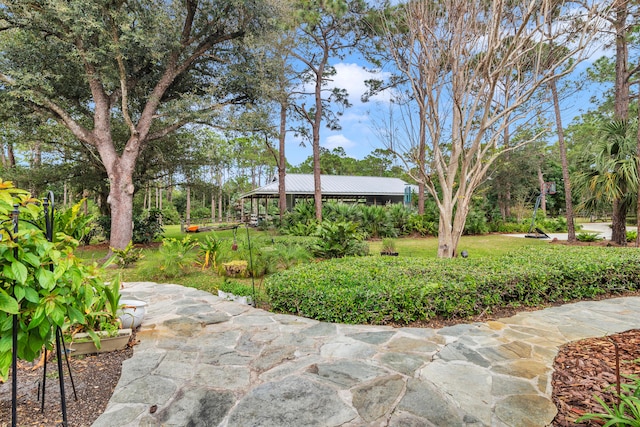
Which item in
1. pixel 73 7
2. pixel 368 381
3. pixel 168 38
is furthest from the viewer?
pixel 168 38

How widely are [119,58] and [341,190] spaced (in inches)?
581

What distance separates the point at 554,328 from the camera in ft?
10.3

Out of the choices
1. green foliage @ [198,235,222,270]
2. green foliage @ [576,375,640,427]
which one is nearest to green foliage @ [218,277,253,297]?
green foliage @ [198,235,222,270]

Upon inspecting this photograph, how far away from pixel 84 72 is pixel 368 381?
11.1m

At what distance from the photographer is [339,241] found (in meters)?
7.08

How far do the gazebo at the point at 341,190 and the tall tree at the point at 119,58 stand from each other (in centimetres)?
956

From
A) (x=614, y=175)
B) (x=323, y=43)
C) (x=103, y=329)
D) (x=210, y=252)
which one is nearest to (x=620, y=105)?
(x=614, y=175)

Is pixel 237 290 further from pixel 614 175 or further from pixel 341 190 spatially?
pixel 341 190

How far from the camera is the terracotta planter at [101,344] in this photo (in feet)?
8.66

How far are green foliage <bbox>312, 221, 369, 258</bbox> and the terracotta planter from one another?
4657mm

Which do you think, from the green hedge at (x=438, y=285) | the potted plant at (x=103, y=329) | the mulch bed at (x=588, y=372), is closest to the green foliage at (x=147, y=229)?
the green hedge at (x=438, y=285)

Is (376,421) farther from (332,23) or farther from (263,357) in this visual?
(332,23)

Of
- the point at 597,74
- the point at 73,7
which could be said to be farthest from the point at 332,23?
the point at 597,74

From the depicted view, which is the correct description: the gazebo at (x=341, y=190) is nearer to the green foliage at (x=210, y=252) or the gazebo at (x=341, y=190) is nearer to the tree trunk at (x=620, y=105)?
the tree trunk at (x=620, y=105)
